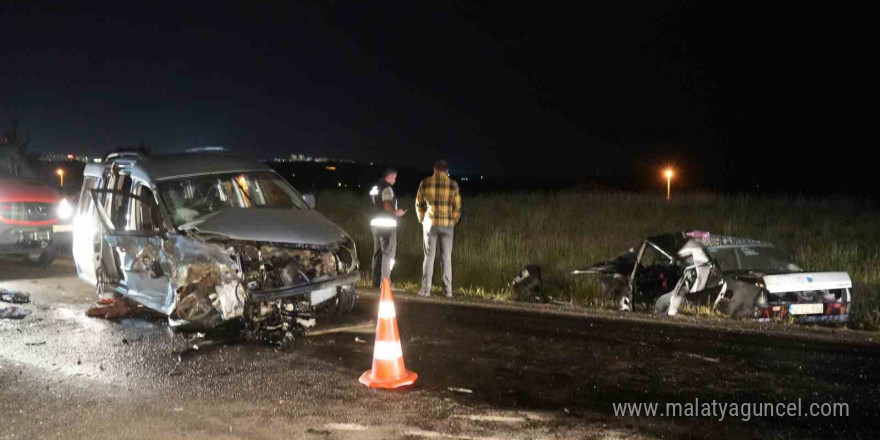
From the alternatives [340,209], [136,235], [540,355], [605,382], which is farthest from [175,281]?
[340,209]

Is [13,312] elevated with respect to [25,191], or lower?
lower

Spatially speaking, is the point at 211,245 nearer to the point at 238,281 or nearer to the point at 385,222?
the point at 238,281

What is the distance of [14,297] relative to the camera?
403 inches

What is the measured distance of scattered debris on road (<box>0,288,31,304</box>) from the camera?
33.1 feet

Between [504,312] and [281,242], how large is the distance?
294 cm

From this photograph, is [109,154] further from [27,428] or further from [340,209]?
[340,209]

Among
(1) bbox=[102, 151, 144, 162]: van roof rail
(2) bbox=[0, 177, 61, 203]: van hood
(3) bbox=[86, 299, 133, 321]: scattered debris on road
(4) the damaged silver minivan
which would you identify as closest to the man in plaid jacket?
(4) the damaged silver minivan

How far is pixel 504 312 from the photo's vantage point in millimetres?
9469

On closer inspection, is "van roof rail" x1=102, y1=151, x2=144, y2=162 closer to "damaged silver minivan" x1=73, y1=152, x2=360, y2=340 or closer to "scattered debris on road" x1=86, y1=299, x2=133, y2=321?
"damaged silver minivan" x1=73, y1=152, x2=360, y2=340

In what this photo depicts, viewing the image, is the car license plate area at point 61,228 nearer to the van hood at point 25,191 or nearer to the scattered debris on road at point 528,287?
the van hood at point 25,191

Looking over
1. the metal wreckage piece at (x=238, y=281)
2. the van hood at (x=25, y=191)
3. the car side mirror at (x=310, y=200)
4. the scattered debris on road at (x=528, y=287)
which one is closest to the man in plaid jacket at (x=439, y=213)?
the scattered debris on road at (x=528, y=287)

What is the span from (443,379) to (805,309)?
454 centimetres

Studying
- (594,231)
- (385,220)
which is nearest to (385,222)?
(385,220)

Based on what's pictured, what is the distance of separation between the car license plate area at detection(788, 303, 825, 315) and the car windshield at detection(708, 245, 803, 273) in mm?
816
